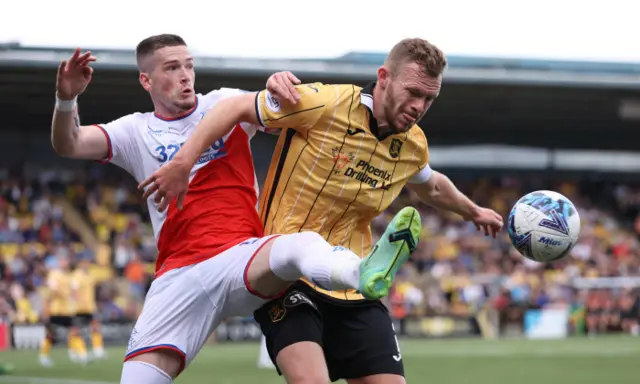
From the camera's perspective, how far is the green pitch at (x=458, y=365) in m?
13.9

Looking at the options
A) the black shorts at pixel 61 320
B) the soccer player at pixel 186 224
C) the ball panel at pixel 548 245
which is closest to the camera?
the soccer player at pixel 186 224

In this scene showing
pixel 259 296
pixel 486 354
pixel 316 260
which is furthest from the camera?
pixel 486 354

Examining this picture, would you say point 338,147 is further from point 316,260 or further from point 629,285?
point 629,285

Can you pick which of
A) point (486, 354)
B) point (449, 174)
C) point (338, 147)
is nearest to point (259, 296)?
point (338, 147)

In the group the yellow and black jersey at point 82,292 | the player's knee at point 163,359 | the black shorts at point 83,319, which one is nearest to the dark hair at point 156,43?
the player's knee at point 163,359

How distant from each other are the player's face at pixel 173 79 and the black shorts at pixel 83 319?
13.7 meters

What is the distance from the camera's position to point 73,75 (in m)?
5.45

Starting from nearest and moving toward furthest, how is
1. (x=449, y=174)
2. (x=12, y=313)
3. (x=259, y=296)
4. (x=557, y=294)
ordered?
(x=259, y=296) → (x=12, y=313) → (x=557, y=294) → (x=449, y=174)

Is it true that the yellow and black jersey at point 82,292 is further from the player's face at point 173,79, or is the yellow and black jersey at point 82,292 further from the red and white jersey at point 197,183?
the player's face at point 173,79

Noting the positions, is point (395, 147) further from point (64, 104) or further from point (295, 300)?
point (64, 104)

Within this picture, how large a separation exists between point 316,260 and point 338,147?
2.91 feet

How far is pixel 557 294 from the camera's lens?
27.0 m

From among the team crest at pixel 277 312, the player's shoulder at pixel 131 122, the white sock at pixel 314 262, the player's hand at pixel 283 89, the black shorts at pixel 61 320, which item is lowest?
the black shorts at pixel 61 320

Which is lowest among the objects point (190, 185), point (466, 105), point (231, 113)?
point (190, 185)
